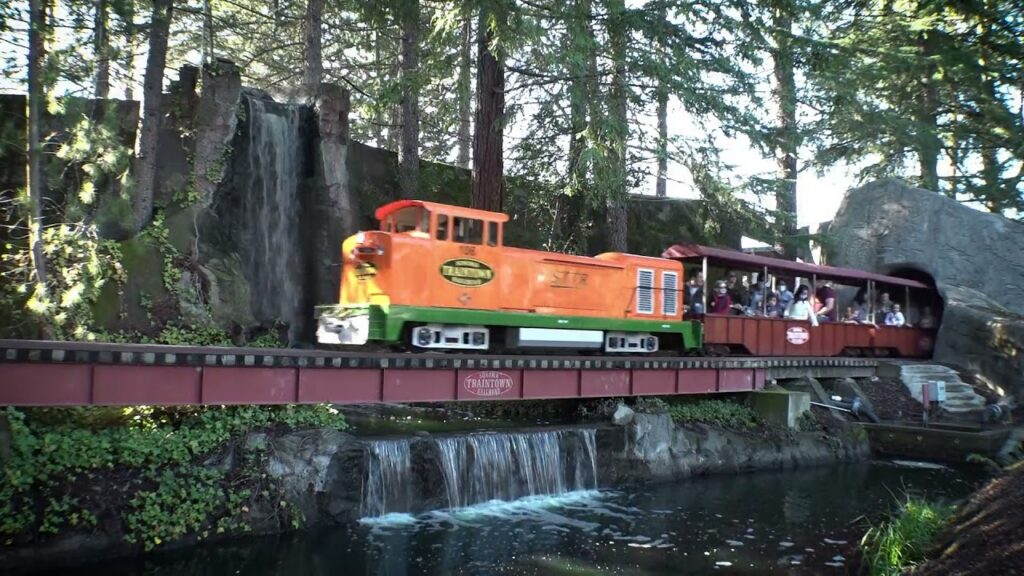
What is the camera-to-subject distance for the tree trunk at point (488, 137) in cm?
1797

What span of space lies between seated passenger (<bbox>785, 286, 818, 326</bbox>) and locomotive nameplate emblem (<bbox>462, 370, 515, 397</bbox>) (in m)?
10.9

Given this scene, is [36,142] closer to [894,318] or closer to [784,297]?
[784,297]

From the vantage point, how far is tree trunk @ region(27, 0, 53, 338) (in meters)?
12.9

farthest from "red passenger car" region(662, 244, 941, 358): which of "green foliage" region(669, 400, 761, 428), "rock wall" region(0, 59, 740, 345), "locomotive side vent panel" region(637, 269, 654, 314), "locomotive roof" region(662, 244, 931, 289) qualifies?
"rock wall" region(0, 59, 740, 345)

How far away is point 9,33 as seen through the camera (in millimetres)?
12805

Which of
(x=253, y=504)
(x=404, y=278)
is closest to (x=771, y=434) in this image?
(x=404, y=278)

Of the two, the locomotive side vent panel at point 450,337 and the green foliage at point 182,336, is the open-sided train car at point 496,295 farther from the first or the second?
the green foliage at point 182,336

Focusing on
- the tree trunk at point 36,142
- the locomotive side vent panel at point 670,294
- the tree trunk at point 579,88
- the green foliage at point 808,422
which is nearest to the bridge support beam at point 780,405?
the green foliage at point 808,422

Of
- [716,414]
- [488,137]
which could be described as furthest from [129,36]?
[716,414]

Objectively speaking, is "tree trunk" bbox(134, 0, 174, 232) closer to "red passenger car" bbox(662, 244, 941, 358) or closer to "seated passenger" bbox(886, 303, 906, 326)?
"red passenger car" bbox(662, 244, 941, 358)

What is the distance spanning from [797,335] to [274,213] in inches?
609

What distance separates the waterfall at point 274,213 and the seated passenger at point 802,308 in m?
14.2

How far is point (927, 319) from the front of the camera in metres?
26.6

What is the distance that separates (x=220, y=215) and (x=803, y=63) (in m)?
15.6
